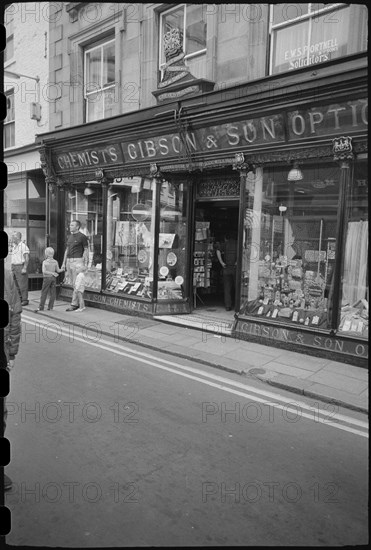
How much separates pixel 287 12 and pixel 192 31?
2.33 metres

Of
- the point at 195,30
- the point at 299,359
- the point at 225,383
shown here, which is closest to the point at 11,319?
the point at 225,383

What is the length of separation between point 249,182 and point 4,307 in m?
7.30

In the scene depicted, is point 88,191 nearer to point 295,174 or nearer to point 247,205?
point 247,205

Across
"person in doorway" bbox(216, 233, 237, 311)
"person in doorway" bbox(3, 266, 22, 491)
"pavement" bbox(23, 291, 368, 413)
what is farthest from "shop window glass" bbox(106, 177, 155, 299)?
"person in doorway" bbox(3, 266, 22, 491)

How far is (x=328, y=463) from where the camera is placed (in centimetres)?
A: 386

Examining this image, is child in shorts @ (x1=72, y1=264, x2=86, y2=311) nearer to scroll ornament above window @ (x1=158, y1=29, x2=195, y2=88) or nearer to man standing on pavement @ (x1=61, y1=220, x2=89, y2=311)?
man standing on pavement @ (x1=61, y1=220, x2=89, y2=311)

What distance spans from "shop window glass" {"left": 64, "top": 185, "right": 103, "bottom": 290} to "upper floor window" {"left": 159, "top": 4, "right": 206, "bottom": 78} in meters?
4.36

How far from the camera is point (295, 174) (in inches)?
299

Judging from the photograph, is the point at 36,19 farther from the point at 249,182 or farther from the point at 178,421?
the point at 178,421

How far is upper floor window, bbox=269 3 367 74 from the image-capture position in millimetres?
6723

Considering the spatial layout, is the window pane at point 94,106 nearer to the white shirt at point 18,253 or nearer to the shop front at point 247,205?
the shop front at point 247,205

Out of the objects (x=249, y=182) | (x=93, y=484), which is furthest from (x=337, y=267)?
(x=93, y=484)

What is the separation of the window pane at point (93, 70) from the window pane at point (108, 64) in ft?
0.71

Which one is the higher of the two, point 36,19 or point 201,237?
point 36,19
